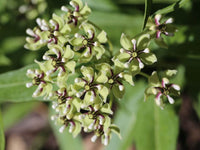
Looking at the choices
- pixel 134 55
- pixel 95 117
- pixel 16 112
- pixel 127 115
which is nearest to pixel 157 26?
pixel 134 55

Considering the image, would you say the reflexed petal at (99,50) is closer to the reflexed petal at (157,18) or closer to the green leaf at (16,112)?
the reflexed petal at (157,18)

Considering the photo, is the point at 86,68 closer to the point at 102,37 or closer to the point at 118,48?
the point at 102,37

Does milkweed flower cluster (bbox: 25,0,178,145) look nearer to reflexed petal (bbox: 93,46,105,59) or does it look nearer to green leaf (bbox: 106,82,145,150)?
reflexed petal (bbox: 93,46,105,59)

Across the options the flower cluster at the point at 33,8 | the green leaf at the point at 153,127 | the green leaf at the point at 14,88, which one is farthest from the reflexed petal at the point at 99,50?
the flower cluster at the point at 33,8

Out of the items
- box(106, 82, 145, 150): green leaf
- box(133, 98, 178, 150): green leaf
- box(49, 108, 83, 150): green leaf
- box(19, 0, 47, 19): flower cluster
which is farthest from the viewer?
box(49, 108, 83, 150): green leaf

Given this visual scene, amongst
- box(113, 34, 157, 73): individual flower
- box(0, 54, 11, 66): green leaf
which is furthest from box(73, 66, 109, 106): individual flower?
box(0, 54, 11, 66): green leaf

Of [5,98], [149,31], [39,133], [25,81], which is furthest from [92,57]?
[39,133]

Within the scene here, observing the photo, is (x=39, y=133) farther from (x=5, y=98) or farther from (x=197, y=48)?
(x=197, y=48)
